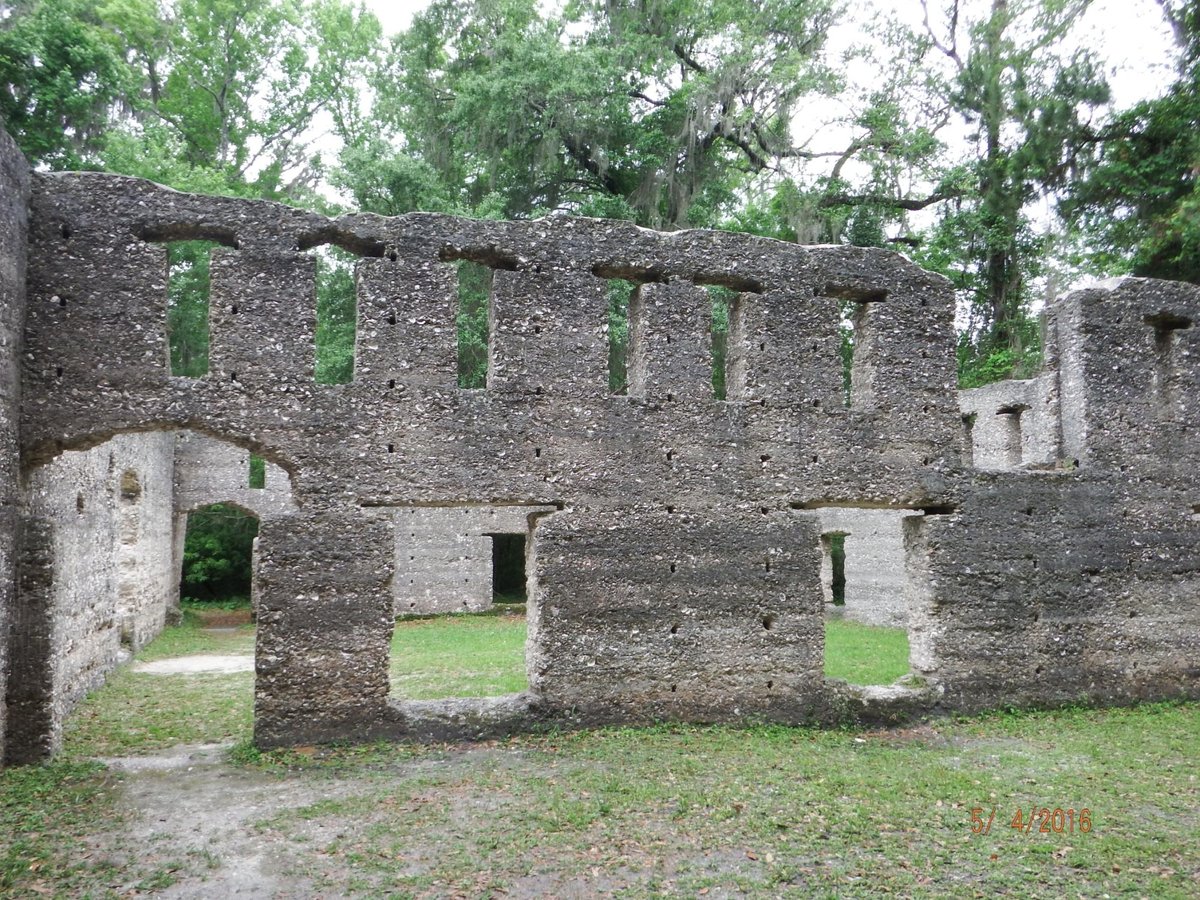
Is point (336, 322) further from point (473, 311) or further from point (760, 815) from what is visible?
point (760, 815)

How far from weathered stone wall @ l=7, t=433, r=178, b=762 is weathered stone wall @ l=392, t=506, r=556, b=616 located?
5319 mm

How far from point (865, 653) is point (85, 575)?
1240cm

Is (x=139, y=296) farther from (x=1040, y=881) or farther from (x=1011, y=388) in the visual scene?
(x=1011, y=388)

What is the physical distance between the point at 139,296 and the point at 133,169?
14.7 meters

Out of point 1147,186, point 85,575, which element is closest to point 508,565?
point 85,575

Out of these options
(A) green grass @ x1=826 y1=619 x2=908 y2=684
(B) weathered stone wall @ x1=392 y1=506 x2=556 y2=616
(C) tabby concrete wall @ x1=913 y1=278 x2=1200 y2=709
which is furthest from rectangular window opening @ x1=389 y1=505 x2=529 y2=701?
(C) tabby concrete wall @ x1=913 y1=278 x2=1200 y2=709

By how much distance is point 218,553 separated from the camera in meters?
26.0

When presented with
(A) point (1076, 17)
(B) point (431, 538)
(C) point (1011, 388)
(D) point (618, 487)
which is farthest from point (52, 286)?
(A) point (1076, 17)

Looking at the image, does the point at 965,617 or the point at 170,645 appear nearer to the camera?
the point at 965,617

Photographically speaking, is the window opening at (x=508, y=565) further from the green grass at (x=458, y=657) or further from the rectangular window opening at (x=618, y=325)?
the rectangular window opening at (x=618, y=325)

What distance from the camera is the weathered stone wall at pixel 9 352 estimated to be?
25.5ft

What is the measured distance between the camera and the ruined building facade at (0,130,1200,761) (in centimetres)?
856

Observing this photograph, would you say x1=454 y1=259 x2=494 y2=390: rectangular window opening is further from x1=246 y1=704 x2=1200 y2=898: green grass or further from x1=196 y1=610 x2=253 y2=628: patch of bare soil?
x1=246 y1=704 x2=1200 y2=898: green grass

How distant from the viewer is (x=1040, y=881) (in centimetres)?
580
